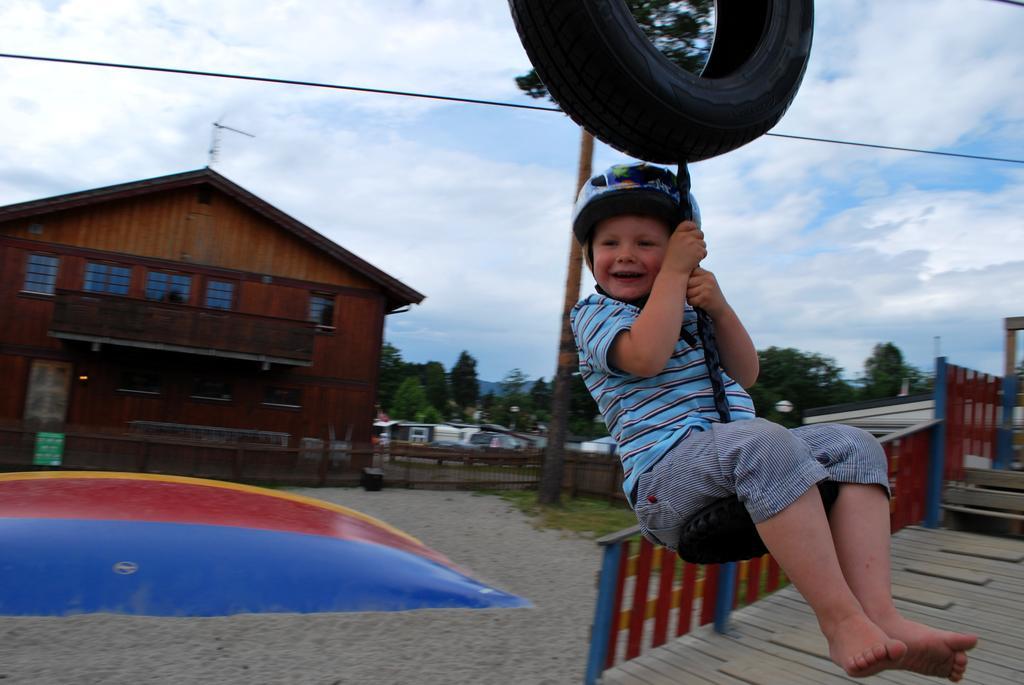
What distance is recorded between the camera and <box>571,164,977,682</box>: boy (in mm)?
1674

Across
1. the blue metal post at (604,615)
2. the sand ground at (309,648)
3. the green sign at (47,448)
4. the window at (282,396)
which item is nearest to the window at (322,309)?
the window at (282,396)

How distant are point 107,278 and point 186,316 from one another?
2875 mm

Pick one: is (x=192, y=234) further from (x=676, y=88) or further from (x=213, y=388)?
(x=676, y=88)

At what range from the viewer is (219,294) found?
75.8 feet

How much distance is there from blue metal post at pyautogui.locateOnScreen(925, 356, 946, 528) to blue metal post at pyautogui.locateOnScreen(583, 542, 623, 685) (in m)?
3.84

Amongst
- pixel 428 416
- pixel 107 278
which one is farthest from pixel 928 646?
pixel 428 416

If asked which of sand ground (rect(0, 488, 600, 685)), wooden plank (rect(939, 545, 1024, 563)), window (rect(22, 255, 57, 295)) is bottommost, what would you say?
sand ground (rect(0, 488, 600, 685))

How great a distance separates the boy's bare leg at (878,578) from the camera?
1.68 meters

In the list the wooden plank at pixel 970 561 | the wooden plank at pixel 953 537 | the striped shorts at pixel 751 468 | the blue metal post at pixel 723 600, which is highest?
the striped shorts at pixel 751 468

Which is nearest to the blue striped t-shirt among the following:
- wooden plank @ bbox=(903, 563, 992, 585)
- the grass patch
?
wooden plank @ bbox=(903, 563, 992, 585)

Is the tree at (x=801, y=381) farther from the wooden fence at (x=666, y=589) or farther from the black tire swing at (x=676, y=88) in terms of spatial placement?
the black tire swing at (x=676, y=88)

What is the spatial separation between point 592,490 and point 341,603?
12.5 meters

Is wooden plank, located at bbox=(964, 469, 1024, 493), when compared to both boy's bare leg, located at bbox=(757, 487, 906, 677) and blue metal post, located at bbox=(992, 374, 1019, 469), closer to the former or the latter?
blue metal post, located at bbox=(992, 374, 1019, 469)

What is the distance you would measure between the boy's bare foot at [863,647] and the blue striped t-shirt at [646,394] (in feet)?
1.79
